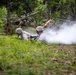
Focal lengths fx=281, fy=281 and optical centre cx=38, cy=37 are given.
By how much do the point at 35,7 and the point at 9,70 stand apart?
1954cm

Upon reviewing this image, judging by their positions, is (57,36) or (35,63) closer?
(35,63)

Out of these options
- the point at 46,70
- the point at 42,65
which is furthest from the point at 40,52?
the point at 46,70

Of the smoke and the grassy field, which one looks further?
the smoke

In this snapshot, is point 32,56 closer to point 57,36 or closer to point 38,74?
point 38,74

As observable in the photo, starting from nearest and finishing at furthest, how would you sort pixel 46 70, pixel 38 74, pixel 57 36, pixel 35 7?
1. pixel 38 74
2. pixel 46 70
3. pixel 57 36
4. pixel 35 7

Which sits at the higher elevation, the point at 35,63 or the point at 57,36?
the point at 35,63

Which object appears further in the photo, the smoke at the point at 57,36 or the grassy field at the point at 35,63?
the smoke at the point at 57,36

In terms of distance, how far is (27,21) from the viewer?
23469mm

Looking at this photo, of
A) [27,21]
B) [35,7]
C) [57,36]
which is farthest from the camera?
[35,7]

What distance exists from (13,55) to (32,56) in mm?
588

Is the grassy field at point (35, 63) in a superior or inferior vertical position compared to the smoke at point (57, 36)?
superior

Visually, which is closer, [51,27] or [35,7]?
[51,27]

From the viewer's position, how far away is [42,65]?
7273 millimetres

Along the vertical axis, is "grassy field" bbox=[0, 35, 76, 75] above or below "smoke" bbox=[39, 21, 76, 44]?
above
